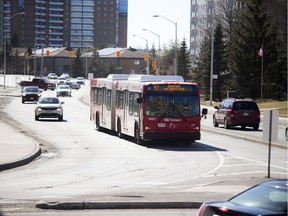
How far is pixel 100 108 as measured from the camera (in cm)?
3734

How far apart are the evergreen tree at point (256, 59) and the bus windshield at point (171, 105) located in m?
45.5

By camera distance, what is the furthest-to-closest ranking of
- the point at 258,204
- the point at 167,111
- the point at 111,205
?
the point at 167,111 < the point at 111,205 < the point at 258,204

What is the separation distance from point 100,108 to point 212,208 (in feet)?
96.4

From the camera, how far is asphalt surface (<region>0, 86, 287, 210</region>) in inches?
530

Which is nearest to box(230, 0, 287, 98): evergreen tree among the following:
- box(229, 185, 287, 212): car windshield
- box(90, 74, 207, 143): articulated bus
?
box(90, 74, 207, 143): articulated bus

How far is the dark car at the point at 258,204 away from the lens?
775cm

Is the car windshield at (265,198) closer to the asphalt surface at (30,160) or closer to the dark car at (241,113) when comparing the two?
the asphalt surface at (30,160)

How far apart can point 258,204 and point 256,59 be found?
66429 millimetres

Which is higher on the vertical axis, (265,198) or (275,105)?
(265,198)

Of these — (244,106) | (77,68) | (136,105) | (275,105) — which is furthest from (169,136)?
(77,68)

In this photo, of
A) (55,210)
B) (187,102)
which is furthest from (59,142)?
(55,210)

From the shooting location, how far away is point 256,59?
73.3m

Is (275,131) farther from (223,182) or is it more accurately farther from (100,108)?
(100,108)

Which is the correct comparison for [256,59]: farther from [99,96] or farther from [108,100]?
[108,100]
